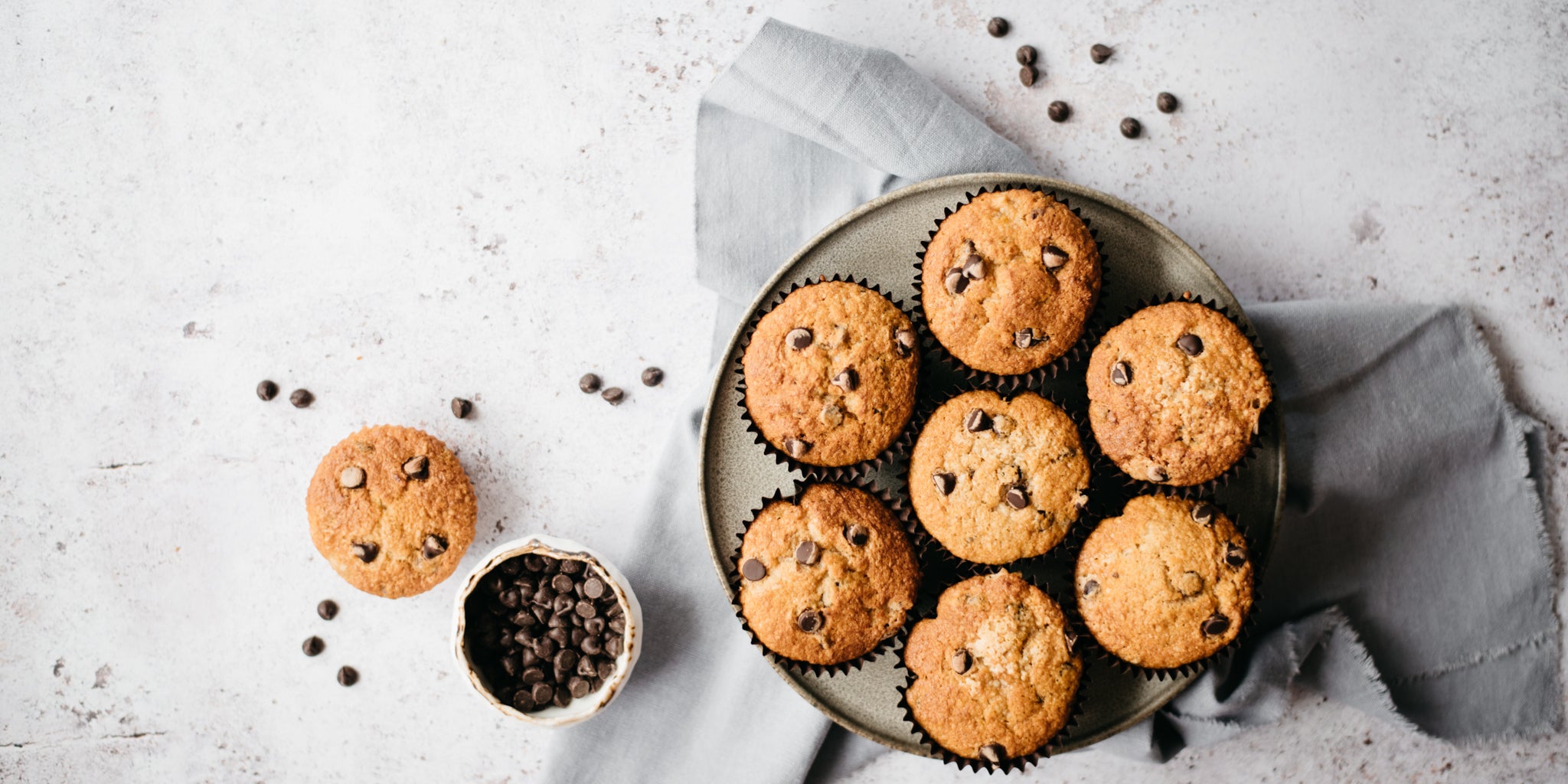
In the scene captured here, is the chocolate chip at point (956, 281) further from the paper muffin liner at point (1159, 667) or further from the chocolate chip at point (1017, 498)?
the paper muffin liner at point (1159, 667)

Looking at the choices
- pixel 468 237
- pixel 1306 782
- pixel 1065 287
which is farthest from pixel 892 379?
pixel 1306 782

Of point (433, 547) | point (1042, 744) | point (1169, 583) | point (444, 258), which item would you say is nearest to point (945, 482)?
point (1169, 583)

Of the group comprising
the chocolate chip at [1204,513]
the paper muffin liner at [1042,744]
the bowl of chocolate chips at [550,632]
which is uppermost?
the chocolate chip at [1204,513]

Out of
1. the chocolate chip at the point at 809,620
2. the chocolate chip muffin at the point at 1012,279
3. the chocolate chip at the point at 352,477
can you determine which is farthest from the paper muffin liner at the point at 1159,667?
the chocolate chip at the point at 352,477

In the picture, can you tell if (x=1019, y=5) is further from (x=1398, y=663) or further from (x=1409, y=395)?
(x=1398, y=663)

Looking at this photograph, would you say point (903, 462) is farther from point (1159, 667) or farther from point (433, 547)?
point (433, 547)

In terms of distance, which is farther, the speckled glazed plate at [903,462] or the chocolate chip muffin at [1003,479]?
the speckled glazed plate at [903,462]

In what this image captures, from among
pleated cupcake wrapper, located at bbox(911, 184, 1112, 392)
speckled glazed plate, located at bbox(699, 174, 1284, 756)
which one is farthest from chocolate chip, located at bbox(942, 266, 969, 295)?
speckled glazed plate, located at bbox(699, 174, 1284, 756)
